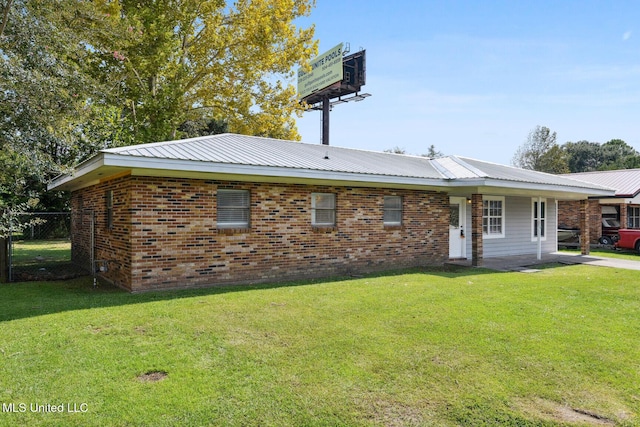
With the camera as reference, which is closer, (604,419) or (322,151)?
(604,419)

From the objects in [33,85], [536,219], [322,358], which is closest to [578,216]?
[536,219]

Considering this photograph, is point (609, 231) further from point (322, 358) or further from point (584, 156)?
point (584, 156)

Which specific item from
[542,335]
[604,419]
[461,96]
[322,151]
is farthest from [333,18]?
[604,419]

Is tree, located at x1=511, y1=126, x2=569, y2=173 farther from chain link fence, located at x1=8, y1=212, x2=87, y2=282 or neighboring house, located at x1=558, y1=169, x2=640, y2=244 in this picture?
chain link fence, located at x1=8, y1=212, x2=87, y2=282

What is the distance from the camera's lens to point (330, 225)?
35.4 feet

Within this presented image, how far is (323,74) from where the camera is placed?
24469mm

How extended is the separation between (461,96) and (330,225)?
9.15 m

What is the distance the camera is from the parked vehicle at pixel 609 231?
64.6ft

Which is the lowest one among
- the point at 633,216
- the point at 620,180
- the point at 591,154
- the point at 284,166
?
the point at 633,216

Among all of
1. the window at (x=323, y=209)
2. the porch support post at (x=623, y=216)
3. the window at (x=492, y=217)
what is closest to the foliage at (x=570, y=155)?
Result: the porch support post at (x=623, y=216)

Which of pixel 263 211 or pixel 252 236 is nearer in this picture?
pixel 252 236

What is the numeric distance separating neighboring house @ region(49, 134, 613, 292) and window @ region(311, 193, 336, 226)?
0.03m

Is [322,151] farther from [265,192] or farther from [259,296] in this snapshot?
[259,296]

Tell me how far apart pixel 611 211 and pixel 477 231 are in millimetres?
12499
